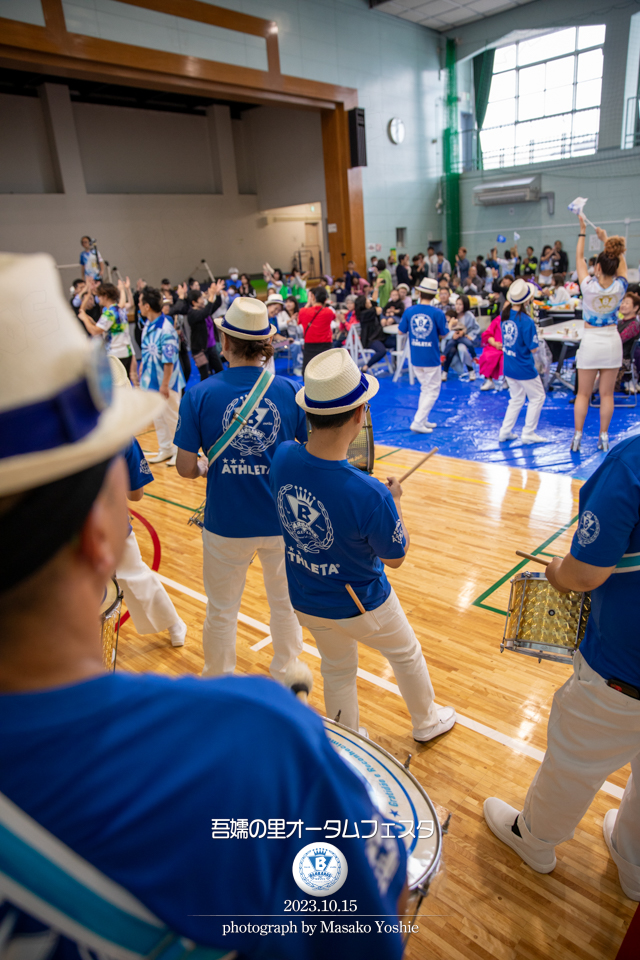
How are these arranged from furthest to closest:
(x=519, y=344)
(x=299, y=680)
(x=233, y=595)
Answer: (x=519, y=344) < (x=233, y=595) < (x=299, y=680)

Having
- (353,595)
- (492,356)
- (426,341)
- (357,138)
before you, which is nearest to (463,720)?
(353,595)

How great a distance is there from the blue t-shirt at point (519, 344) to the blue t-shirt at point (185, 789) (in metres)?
7.00

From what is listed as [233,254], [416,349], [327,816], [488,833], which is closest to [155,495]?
[416,349]

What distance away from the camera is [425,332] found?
315 inches

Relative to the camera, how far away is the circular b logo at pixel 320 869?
0.71 meters

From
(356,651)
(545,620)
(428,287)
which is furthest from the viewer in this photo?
(428,287)

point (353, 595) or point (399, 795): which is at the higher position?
point (353, 595)

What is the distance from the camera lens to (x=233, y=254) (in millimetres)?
24531

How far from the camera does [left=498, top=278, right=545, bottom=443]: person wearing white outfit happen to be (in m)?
→ 6.97

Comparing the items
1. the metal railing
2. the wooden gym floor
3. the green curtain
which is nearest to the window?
the metal railing

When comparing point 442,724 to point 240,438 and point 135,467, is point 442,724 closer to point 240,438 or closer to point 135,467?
point 240,438

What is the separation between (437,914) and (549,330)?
917cm

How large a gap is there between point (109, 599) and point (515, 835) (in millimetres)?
1933

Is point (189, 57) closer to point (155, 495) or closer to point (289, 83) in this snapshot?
point (289, 83)
